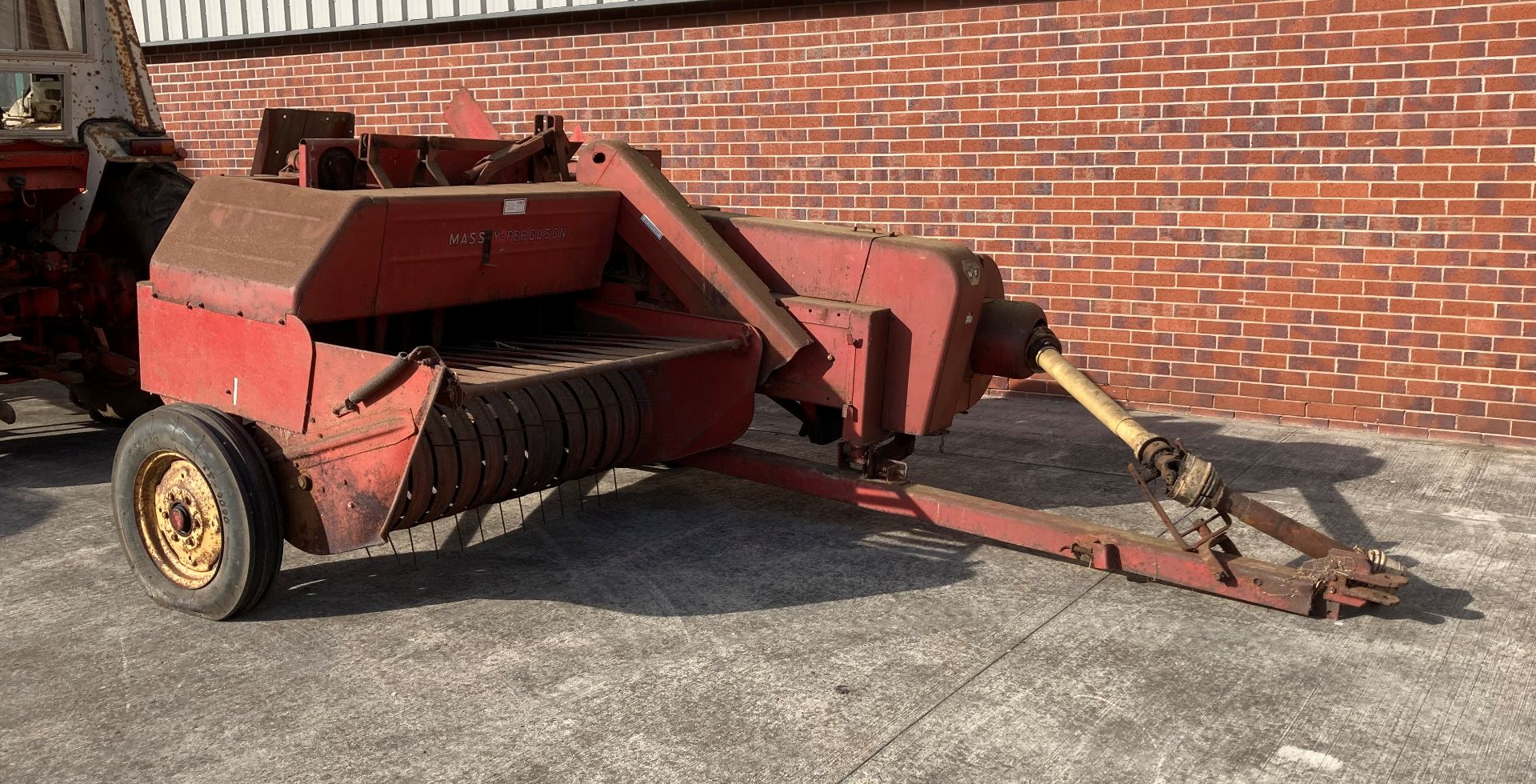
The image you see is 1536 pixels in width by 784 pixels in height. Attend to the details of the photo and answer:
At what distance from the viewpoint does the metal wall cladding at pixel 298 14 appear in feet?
29.5

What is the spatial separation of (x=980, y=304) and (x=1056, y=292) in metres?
2.63

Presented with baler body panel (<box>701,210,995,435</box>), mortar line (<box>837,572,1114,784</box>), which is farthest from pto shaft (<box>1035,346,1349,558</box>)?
baler body panel (<box>701,210,995,435</box>)

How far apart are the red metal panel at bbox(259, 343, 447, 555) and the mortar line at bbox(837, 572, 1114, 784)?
163 cm

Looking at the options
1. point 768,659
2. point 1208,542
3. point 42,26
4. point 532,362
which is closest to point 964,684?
point 768,659

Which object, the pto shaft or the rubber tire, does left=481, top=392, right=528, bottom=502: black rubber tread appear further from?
the pto shaft

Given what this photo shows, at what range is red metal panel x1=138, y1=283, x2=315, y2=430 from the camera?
443 cm

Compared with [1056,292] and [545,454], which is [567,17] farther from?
[545,454]

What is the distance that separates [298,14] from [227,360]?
21.0 ft

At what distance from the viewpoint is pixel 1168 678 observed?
3879mm

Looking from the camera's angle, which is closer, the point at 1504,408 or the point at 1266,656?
the point at 1266,656

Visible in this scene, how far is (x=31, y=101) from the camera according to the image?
651 cm

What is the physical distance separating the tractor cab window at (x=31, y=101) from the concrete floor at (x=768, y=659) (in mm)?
1937

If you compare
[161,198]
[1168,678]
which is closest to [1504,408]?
[1168,678]

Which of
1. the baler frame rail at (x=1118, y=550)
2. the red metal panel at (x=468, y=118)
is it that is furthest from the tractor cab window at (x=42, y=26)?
the baler frame rail at (x=1118, y=550)
